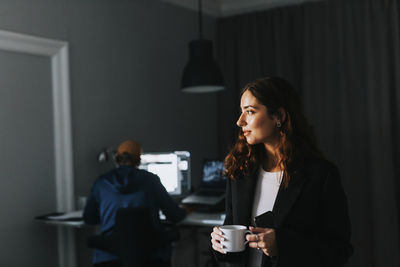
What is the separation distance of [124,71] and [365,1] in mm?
2190

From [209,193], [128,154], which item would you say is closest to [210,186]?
[209,193]

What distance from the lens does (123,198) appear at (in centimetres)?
267

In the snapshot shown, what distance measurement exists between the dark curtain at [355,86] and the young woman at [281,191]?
9.26 ft

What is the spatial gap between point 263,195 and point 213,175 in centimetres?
222

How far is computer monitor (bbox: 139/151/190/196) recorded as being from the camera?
140 inches

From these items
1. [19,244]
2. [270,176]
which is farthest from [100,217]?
[270,176]

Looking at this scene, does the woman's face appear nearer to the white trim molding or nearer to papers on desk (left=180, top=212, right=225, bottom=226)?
papers on desk (left=180, top=212, right=225, bottom=226)

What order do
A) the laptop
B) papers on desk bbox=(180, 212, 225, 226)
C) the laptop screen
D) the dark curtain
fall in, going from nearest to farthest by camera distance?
1. papers on desk bbox=(180, 212, 225, 226)
2. the laptop
3. the laptop screen
4. the dark curtain

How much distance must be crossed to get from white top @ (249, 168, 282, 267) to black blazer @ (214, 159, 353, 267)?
0.04m

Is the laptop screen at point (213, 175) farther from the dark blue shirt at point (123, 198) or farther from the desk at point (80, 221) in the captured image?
the dark blue shirt at point (123, 198)

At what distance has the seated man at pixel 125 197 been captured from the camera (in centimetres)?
266

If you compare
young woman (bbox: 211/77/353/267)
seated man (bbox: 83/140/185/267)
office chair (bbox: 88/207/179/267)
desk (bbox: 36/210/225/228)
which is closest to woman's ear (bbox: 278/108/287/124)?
young woman (bbox: 211/77/353/267)

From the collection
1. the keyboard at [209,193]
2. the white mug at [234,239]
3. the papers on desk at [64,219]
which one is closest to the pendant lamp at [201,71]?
the keyboard at [209,193]

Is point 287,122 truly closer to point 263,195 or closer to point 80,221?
point 263,195
